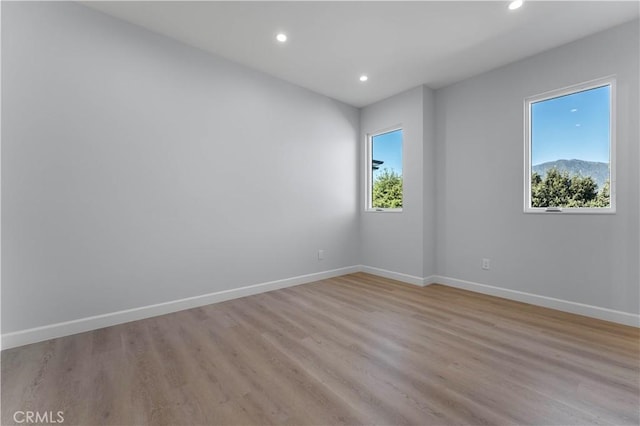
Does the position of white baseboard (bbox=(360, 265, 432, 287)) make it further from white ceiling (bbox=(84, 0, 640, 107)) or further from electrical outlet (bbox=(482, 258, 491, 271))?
white ceiling (bbox=(84, 0, 640, 107))

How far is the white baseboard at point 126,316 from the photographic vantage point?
7.17ft

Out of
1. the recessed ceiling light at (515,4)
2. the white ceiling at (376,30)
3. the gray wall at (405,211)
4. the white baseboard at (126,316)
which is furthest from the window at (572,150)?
the white baseboard at (126,316)

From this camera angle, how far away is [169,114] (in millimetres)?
2889

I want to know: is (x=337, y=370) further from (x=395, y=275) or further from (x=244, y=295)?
(x=395, y=275)

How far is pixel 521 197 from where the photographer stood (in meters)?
3.23

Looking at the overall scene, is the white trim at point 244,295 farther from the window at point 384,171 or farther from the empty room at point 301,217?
the window at point 384,171

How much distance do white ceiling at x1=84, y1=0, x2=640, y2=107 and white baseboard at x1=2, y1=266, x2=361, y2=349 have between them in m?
2.80

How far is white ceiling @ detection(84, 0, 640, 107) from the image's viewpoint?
7.94ft

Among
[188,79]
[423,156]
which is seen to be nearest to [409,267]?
[423,156]

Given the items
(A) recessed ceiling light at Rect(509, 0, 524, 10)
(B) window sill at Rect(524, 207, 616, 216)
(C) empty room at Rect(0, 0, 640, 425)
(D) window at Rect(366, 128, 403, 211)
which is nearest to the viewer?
(C) empty room at Rect(0, 0, 640, 425)

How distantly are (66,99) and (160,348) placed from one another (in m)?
2.26

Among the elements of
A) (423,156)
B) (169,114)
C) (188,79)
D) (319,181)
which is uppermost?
(188,79)

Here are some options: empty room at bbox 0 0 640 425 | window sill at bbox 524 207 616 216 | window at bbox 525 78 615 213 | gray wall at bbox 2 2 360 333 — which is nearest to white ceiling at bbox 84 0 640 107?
empty room at bbox 0 0 640 425

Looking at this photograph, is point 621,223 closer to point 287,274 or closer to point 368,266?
point 368,266
